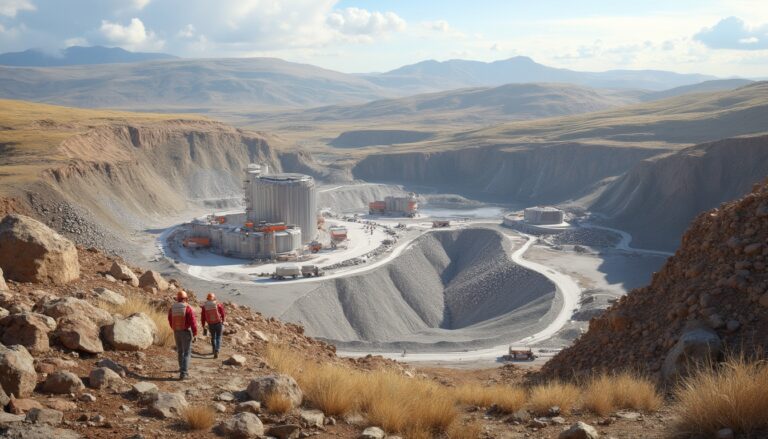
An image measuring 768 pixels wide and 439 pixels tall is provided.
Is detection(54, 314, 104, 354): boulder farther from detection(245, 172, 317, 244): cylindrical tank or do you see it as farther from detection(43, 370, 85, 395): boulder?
detection(245, 172, 317, 244): cylindrical tank

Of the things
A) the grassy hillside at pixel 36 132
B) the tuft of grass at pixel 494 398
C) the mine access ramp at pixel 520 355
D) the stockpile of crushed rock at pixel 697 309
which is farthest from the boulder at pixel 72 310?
the grassy hillside at pixel 36 132

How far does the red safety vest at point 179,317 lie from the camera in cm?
1359

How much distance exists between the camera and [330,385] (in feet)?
39.2

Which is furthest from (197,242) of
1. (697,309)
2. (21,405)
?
(21,405)

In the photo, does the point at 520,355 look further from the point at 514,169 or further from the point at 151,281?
the point at 514,169

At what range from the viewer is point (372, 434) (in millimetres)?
10633

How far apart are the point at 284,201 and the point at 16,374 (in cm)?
5969

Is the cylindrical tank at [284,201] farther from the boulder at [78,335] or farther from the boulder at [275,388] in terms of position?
the boulder at [275,388]

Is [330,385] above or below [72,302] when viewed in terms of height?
below

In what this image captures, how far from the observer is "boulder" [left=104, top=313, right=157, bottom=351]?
44.4ft

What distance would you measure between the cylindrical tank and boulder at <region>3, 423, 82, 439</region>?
6056 centimetres

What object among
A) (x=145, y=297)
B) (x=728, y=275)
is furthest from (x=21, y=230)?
(x=728, y=275)

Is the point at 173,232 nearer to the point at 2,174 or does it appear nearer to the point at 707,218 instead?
the point at 2,174

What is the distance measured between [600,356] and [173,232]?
62.9 metres
